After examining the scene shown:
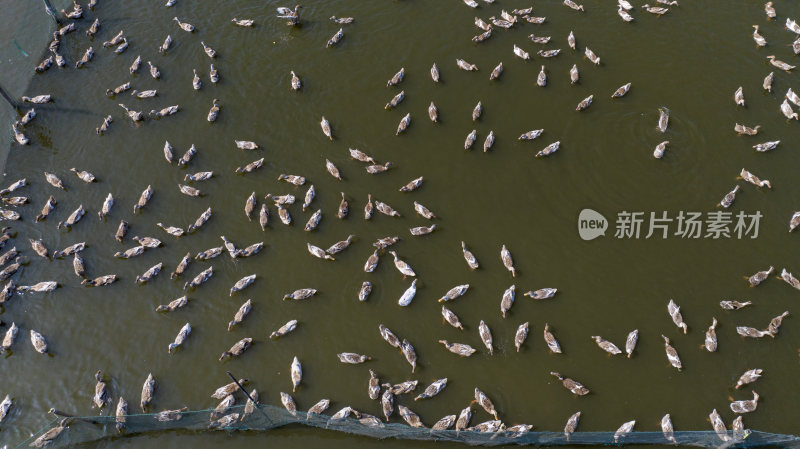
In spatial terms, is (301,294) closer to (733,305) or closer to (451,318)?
(451,318)

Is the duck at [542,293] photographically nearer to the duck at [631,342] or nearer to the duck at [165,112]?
the duck at [631,342]

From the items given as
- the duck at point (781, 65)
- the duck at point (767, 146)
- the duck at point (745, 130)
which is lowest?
the duck at point (767, 146)

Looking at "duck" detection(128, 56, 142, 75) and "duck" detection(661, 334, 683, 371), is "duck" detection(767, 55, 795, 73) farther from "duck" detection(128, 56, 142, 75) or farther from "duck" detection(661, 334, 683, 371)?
"duck" detection(128, 56, 142, 75)

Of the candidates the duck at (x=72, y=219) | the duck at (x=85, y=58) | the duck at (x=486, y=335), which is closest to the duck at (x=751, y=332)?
the duck at (x=486, y=335)

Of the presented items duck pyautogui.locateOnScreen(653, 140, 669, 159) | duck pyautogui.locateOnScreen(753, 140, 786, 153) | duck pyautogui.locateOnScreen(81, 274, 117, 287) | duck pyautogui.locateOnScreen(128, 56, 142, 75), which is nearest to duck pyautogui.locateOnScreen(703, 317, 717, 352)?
duck pyautogui.locateOnScreen(653, 140, 669, 159)

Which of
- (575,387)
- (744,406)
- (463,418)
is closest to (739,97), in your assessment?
(744,406)

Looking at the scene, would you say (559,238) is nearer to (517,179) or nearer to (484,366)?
(517,179)
